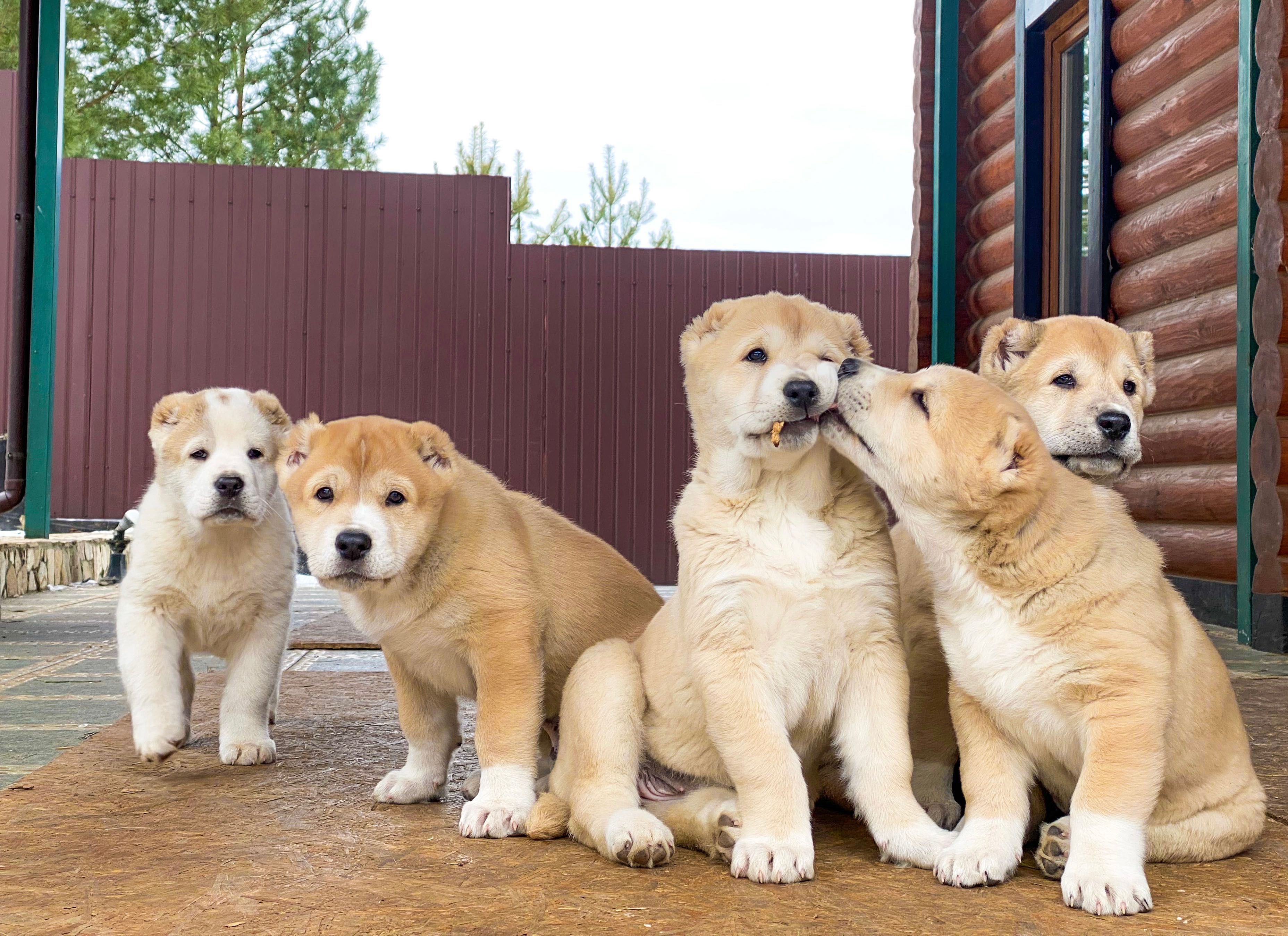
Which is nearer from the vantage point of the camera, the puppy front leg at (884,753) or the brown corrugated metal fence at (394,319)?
the puppy front leg at (884,753)

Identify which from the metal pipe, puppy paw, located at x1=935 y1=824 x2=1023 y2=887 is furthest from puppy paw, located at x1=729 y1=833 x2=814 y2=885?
the metal pipe

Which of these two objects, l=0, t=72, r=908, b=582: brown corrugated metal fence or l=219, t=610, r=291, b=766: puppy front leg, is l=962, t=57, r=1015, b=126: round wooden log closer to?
l=0, t=72, r=908, b=582: brown corrugated metal fence

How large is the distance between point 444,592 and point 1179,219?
15.6ft

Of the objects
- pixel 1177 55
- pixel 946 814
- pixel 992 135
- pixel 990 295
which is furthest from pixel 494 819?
pixel 992 135

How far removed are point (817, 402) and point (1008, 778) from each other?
33.8 inches

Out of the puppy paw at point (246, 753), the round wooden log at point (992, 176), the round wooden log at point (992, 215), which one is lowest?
the puppy paw at point (246, 753)

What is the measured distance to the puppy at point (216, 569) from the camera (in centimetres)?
336

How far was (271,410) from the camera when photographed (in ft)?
12.1

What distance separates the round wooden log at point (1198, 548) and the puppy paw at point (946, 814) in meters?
3.22

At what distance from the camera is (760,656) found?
2.44 meters

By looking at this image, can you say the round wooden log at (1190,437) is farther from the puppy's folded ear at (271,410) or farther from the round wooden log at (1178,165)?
the puppy's folded ear at (271,410)

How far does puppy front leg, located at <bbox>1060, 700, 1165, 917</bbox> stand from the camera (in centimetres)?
203

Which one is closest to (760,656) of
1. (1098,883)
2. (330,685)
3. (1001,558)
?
(1001,558)

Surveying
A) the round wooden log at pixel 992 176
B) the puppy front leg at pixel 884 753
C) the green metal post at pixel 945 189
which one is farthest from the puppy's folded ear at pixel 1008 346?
the green metal post at pixel 945 189
